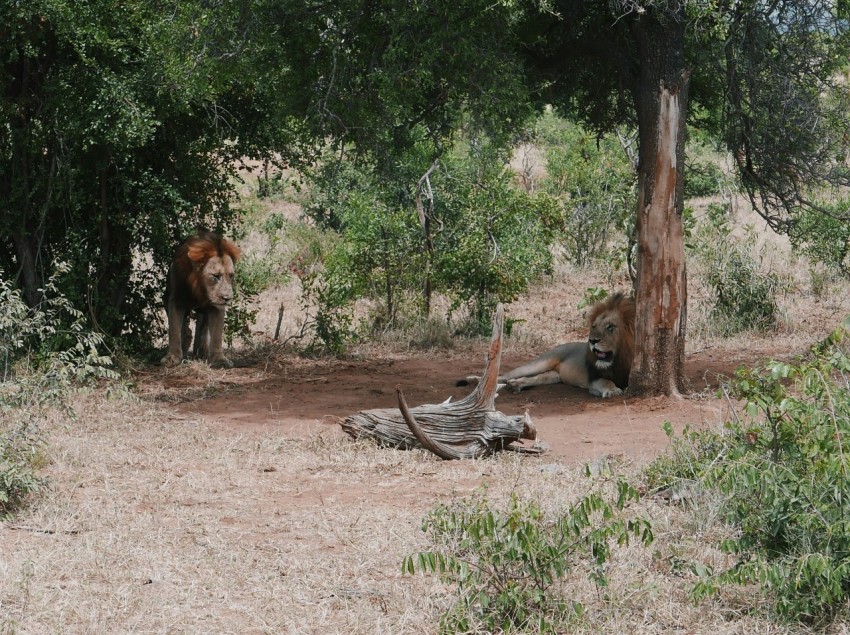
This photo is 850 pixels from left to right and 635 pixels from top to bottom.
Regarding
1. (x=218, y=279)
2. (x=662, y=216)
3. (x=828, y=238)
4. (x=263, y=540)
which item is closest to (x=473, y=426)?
(x=263, y=540)

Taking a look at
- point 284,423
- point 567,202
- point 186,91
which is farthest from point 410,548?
point 567,202

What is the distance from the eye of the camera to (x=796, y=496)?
201 inches

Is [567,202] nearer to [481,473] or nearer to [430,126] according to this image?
[430,126]

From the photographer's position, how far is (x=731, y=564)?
5758 mm

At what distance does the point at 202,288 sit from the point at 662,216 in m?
5.41

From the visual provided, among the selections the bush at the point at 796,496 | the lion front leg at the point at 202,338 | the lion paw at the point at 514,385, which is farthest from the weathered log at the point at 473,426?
the lion front leg at the point at 202,338

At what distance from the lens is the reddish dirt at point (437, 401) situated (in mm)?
9125

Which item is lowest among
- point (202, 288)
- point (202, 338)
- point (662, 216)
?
point (202, 338)

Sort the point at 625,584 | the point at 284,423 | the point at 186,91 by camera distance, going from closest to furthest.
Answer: the point at 625,584 → the point at 284,423 → the point at 186,91

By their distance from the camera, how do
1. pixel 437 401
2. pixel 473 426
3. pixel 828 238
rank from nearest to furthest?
pixel 473 426 < pixel 437 401 < pixel 828 238

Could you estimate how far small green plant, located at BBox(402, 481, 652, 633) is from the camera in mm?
4988

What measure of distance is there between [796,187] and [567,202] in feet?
20.7

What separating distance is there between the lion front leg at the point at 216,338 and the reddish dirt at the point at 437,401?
0.91 ft

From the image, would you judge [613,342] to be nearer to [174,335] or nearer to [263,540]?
[174,335]
